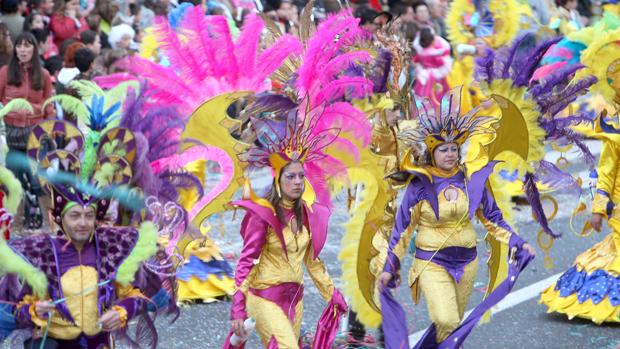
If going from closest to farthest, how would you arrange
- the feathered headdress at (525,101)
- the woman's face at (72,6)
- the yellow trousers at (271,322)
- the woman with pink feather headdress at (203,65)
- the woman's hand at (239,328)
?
1. the woman's hand at (239,328)
2. the yellow trousers at (271,322)
3. the woman with pink feather headdress at (203,65)
4. the feathered headdress at (525,101)
5. the woman's face at (72,6)

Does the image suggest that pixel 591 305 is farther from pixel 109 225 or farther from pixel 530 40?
pixel 109 225

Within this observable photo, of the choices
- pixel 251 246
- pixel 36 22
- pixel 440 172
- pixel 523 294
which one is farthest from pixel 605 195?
pixel 36 22

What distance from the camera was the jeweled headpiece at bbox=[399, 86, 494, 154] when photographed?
6.81m

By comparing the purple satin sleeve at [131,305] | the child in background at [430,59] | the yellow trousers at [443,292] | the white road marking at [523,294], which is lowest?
the child in background at [430,59]

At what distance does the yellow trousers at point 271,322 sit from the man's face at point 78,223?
0.99 metres

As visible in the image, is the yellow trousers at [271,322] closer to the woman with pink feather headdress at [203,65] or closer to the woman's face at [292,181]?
the woman's face at [292,181]

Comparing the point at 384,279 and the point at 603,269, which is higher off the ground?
the point at 384,279

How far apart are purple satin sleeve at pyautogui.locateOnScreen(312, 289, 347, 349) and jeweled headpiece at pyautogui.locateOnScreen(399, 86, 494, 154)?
105cm

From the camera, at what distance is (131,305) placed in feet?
18.4

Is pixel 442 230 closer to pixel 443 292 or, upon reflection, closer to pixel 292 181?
pixel 443 292

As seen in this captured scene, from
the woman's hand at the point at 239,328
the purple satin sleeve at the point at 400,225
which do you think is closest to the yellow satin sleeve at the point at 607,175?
the purple satin sleeve at the point at 400,225

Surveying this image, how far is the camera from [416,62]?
14.9 meters

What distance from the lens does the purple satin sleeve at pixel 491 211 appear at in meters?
6.92

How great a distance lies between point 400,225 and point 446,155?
1.55 ft
